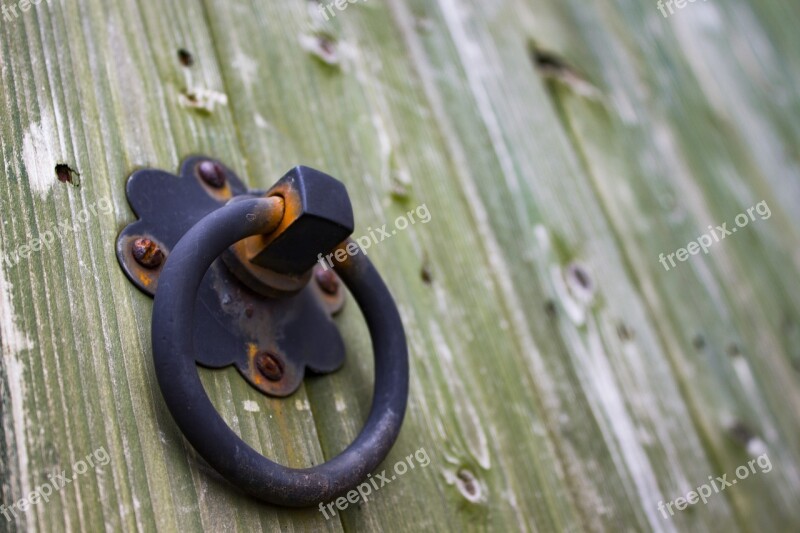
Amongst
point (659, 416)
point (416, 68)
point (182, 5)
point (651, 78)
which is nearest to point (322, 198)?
point (182, 5)

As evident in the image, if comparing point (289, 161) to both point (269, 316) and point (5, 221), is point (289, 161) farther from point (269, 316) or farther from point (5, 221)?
point (5, 221)

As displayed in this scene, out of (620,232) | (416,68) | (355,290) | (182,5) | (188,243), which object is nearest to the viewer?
(188,243)

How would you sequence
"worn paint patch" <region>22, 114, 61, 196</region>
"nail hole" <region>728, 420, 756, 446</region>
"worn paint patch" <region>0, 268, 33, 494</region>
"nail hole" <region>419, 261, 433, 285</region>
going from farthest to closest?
"nail hole" <region>728, 420, 756, 446</region>
"nail hole" <region>419, 261, 433, 285</region>
"worn paint patch" <region>22, 114, 61, 196</region>
"worn paint patch" <region>0, 268, 33, 494</region>

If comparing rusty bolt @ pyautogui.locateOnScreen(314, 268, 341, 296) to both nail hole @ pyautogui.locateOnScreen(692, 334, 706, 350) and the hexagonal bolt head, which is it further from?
nail hole @ pyautogui.locateOnScreen(692, 334, 706, 350)

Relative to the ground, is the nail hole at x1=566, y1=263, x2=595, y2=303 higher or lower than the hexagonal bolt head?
lower

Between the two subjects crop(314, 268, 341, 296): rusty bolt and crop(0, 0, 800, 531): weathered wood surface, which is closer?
crop(0, 0, 800, 531): weathered wood surface

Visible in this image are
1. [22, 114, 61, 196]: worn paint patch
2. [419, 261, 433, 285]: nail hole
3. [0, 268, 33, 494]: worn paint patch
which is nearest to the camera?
[0, 268, 33, 494]: worn paint patch

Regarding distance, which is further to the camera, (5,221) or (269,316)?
(269,316)

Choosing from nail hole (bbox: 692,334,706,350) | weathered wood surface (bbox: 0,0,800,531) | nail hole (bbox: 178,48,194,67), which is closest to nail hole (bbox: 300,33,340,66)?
weathered wood surface (bbox: 0,0,800,531)
